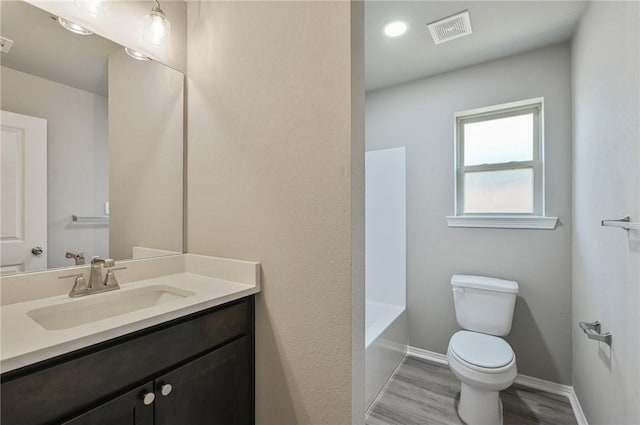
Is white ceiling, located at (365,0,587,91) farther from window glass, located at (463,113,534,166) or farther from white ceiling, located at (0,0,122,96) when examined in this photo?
white ceiling, located at (0,0,122,96)

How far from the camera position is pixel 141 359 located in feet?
2.67

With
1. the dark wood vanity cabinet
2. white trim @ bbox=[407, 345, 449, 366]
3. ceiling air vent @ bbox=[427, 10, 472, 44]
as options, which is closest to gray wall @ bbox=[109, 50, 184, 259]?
the dark wood vanity cabinet

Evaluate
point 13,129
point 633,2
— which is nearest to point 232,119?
point 13,129

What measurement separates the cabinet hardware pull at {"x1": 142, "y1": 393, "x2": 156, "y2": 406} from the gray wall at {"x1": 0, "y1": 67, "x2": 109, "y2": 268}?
0.66 meters

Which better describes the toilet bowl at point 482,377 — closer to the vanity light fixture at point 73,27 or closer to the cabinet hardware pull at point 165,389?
the cabinet hardware pull at point 165,389

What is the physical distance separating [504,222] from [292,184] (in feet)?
5.85

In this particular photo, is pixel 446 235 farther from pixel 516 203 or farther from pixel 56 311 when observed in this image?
pixel 56 311

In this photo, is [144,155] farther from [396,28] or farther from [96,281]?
[396,28]

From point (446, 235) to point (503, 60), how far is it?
1.41 m

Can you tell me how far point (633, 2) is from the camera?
102cm

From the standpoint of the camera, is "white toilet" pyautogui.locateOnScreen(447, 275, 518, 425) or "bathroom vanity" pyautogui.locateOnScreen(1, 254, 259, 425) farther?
"white toilet" pyautogui.locateOnScreen(447, 275, 518, 425)

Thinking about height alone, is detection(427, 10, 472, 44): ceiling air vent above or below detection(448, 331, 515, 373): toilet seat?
above

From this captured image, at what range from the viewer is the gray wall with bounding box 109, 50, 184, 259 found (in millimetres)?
1235

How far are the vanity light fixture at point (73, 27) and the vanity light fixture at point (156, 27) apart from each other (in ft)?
0.78
